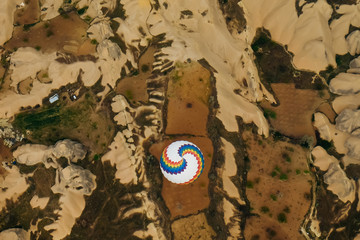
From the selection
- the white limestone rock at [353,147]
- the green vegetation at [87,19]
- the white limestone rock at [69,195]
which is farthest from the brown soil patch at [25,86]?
the white limestone rock at [353,147]

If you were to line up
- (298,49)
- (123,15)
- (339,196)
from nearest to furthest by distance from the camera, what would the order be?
(339,196) < (123,15) < (298,49)

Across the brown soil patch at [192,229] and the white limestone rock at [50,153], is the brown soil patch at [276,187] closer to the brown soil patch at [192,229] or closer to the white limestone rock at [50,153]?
the brown soil patch at [192,229]

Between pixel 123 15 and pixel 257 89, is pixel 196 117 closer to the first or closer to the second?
pixel 257 89

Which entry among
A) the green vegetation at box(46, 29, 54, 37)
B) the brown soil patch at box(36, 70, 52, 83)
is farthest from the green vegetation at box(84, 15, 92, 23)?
the brown soil patch at box(36, 70, 52, 83)

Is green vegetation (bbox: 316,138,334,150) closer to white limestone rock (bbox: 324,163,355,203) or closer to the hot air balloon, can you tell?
white limestone rock (bbox: 324,163,355,203)

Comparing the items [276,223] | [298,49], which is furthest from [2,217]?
[298,49]

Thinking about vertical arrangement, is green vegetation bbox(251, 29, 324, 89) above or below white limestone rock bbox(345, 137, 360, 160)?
above
